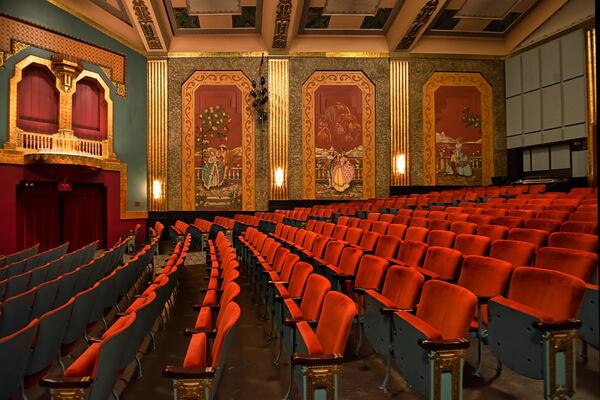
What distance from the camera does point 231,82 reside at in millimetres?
6871

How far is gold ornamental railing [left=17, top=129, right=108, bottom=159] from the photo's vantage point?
5020mm

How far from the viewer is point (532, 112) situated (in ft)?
22.1

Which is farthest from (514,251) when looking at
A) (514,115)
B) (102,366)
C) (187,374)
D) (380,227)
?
(514,115)

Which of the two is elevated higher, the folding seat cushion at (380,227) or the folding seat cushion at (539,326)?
the folding seat cushion at (380,227)

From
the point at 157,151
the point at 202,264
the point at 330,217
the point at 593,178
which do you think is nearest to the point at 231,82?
the point at 157,151

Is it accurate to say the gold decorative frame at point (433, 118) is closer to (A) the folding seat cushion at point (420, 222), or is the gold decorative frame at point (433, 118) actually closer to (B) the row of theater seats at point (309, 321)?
(A) the folding seat cushion at point (420, 222)

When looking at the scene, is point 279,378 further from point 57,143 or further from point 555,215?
point 57,143

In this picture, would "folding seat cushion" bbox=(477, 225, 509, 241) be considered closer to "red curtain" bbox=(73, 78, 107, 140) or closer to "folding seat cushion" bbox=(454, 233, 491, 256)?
"folding seat cushion" bbox=(454, 233, 491, 256)

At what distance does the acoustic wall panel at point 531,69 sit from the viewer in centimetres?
662

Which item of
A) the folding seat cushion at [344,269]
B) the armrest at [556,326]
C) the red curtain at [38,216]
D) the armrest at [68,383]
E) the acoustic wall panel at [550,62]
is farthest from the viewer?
the acoustic wall panel at [550,62]

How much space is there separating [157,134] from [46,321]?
19.5 ft

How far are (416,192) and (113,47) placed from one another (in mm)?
5353

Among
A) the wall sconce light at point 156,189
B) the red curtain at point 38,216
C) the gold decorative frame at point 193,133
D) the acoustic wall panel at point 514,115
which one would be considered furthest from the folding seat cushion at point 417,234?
the acoustic wall panel at point 514,115

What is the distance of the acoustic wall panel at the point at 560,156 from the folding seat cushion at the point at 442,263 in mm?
5766
